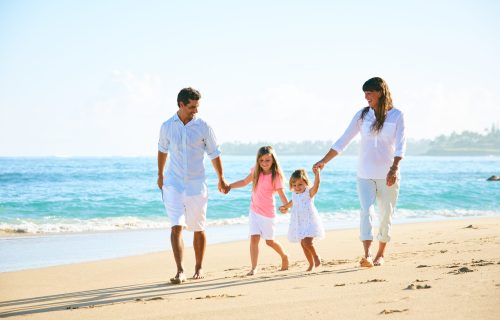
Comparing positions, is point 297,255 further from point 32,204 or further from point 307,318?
point 32,204

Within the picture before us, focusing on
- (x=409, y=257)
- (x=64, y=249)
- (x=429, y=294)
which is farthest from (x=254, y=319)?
(x=64, y=249)

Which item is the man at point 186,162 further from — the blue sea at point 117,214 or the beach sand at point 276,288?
the blue sea at point 117,214

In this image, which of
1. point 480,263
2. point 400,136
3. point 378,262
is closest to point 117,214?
point 378,262

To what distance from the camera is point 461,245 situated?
297 inches

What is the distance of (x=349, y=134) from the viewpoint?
6.23 metres

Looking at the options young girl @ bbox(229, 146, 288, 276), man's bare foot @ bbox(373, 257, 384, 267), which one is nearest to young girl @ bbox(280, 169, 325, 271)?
young girl @ bbox(229, 146, 288, 276)

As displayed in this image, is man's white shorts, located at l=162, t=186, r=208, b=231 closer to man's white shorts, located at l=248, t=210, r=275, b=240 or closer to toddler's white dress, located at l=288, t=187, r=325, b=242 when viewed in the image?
man's white shorts, located at l=248, t=210, r=275, b=240

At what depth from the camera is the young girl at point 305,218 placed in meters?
6.30

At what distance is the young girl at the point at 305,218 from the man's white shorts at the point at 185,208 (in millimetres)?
985

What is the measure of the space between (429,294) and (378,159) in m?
2.16

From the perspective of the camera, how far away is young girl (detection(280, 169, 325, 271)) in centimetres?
630

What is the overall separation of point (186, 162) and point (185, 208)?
482 millimetres

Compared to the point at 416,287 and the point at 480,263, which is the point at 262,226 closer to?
the point at 480,263

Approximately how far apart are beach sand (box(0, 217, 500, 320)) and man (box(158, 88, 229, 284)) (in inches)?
27.0
